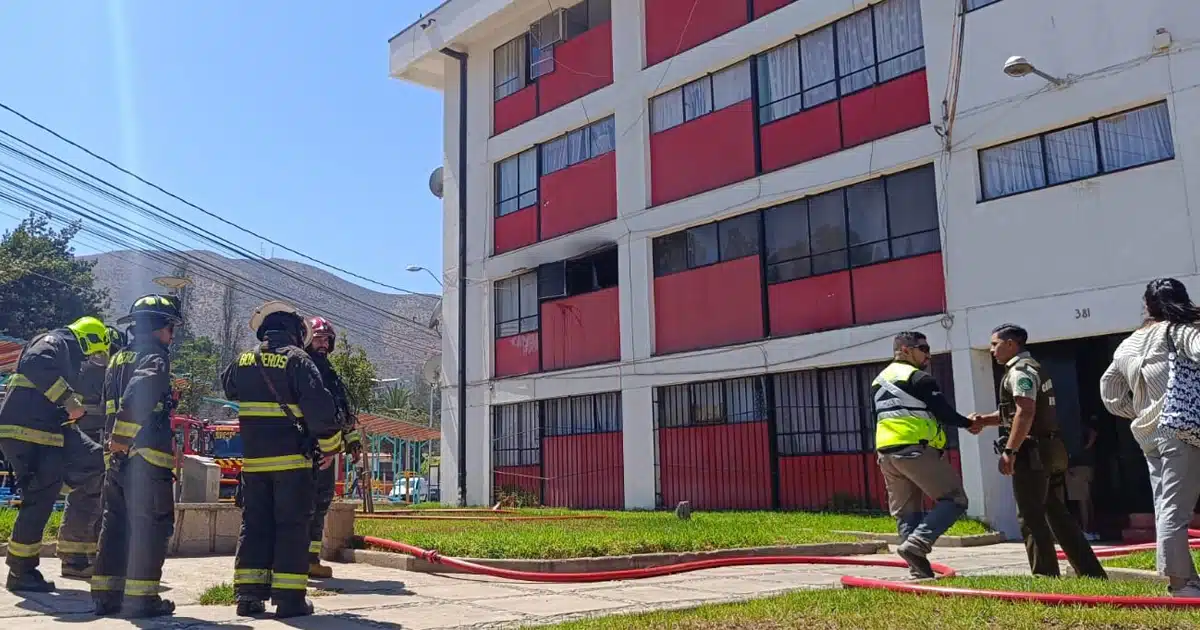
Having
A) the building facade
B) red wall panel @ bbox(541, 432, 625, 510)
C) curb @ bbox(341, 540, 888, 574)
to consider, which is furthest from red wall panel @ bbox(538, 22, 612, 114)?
curb @ bbox(341, 540, 888, 574)

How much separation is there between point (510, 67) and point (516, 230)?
4296 mm

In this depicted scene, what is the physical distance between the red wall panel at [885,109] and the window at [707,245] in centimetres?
247

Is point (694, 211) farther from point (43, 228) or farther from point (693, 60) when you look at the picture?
point (43, 228)

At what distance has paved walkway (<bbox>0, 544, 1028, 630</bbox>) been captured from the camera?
545 cm

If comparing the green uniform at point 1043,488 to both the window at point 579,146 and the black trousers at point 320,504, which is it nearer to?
the black trousers at point 320,504

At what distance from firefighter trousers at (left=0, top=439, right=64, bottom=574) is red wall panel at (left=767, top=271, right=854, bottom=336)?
1219 centimetres

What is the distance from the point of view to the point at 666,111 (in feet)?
65.2

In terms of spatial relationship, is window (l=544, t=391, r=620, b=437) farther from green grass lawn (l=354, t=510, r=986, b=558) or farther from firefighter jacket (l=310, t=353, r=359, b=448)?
firefighter jacket (l=310, t=353, r=359, b=448)

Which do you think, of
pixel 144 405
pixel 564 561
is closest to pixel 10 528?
pixel 144 405

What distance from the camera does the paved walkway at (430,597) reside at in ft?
17.9

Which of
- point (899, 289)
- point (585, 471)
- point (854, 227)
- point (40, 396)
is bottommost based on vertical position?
point (585, 471)

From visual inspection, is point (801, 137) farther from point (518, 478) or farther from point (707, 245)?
point (518, 478)

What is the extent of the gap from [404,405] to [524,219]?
52.7 metres

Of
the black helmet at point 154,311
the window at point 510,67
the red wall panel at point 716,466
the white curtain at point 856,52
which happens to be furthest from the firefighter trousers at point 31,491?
the window at point 510,67
